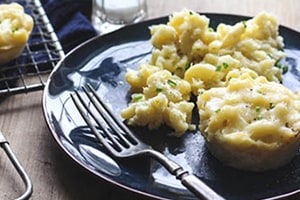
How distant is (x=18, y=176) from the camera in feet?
5.00

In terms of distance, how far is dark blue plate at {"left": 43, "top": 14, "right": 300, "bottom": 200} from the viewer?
1395mm

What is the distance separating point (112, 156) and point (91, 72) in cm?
40

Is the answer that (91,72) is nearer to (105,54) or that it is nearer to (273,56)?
(105,54)

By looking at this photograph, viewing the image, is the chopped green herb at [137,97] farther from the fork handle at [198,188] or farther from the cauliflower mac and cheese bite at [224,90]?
the fork handle at [198,188]

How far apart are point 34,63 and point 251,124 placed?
2.53ft

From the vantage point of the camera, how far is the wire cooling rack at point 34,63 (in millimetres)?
1868

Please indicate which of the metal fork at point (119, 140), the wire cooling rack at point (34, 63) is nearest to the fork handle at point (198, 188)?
the metal fork at point (119, 140)

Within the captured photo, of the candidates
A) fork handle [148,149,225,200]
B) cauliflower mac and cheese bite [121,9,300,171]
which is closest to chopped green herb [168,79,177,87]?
cauliflower mac and cheese bite [121,9,300,171]

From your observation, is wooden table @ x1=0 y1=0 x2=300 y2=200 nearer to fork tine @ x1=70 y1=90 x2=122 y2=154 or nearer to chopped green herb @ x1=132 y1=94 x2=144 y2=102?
fork tine @ x1=70 y1=90 x2=122 y2=154

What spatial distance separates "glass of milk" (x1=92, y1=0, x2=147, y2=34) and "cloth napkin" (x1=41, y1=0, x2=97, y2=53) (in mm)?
46

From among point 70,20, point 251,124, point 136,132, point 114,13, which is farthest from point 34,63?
point 251,124

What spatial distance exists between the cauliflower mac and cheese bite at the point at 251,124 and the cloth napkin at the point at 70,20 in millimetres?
695

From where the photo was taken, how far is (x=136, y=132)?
1.57 metres

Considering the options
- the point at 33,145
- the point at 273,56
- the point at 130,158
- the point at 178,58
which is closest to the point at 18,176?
the point at 33,145
